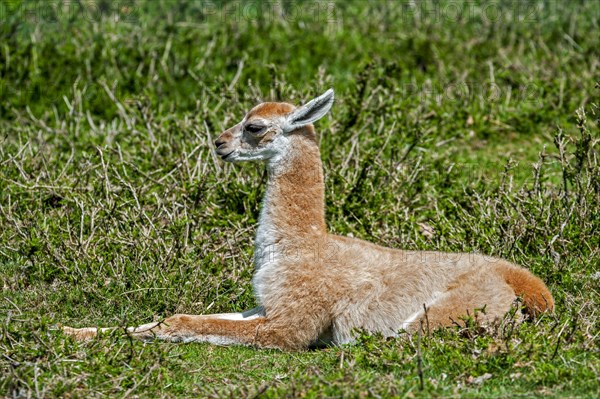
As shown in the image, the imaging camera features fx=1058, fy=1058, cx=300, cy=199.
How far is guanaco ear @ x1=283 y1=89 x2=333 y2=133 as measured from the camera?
7297mm

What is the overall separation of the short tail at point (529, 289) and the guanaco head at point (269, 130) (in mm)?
1659

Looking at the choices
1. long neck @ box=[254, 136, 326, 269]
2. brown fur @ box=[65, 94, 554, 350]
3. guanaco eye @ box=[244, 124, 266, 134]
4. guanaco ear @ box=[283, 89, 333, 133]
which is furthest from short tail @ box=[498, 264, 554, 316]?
guanaco eye @ box=[244, 124, 266, 134]

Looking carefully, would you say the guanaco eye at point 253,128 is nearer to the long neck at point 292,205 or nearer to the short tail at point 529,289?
the long neck at point 292,205

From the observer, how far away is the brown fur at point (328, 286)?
6.74 meters

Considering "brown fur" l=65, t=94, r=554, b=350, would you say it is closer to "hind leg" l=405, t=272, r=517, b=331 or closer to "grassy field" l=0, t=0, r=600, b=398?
"hind leg" l=405, t=272, r=517, b=331

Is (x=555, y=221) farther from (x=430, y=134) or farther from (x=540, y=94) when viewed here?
(x=540, y=94)

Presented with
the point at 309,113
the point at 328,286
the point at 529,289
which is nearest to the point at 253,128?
the point at 309,113

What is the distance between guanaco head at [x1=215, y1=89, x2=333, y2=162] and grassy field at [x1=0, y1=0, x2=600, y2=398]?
34.0 inches

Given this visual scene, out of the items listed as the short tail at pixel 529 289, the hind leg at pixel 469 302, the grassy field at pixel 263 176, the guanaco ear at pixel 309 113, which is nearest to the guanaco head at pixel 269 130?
the guanaco ear at pixel 309 113

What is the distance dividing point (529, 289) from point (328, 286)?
129 cm

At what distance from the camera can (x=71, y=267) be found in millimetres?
7973

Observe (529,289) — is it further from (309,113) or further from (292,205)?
(309,113)

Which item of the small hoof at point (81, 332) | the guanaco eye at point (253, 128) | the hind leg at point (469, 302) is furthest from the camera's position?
the guanaco eye at point (253, 128)

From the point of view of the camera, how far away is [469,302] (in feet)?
22.0
